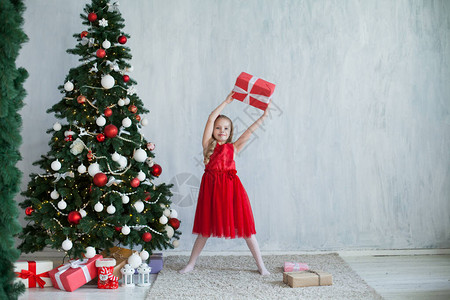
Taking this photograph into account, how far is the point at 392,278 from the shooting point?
10.3 ft

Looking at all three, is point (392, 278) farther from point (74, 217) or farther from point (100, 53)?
point (100, 53)

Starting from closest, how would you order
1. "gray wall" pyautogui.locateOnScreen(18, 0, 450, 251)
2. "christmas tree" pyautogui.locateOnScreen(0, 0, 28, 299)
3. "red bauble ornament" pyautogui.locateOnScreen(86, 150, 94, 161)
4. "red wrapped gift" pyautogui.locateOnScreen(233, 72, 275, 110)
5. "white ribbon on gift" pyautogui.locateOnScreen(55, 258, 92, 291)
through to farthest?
"christmas tree" pyautogui.locateOnScreen(0, 0, 28, 299)
"white ribbon on gift" pyautogui.locateOnScreen(55, 258, 92, 291)
"red bauble ornament" pyautogui.locateOnScreen(86, 150, 94, 161)
"red wrapped gift" pyautogui.locateOnScreen(233, 72, 275, 110)
"gray wall" pyautogui.locateOnScreen(18, 0, 450, 251)

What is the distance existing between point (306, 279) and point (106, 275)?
4.03ft

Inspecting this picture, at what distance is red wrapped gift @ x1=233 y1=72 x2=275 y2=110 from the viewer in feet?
10.4

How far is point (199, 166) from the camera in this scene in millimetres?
3820

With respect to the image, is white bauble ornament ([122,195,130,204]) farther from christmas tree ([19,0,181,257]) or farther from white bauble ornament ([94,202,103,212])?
white bauble ornament ([94,202,103,212])

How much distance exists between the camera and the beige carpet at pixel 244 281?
2.69 metres

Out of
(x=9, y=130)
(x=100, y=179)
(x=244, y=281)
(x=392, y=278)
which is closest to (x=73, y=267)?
(x=100, y=179)

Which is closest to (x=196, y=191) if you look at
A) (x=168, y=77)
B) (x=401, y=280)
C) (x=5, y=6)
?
(x=168, y=77)

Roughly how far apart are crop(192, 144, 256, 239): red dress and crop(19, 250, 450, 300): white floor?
540 millimetres

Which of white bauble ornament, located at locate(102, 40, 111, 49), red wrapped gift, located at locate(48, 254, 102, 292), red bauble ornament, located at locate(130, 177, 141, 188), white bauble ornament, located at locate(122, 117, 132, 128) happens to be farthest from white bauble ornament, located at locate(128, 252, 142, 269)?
white bauble ornament, located at locate(102, 40, 111, 49)

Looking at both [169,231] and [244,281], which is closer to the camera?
[244,281]

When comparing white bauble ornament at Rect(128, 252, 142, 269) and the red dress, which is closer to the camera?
white bauble ornament at Rect(128, 252, 142, 269)

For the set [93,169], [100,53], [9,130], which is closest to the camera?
[9,130]
